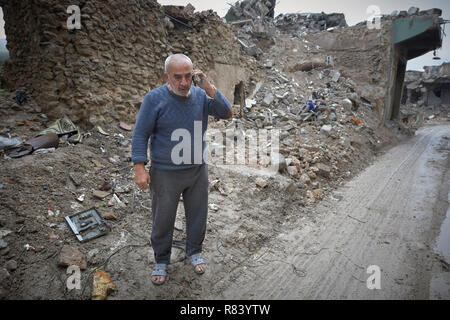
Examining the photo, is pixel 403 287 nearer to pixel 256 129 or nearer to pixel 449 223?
Result: pixel 449 223

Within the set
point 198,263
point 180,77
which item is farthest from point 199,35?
point 198,263

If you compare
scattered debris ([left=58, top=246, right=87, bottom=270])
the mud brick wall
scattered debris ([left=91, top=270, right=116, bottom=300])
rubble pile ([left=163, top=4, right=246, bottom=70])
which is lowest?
scattered debris ([left=91, top=270, right=116, bottom=300])

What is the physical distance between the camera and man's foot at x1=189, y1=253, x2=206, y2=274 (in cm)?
227

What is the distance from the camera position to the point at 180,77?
1840 millimetres

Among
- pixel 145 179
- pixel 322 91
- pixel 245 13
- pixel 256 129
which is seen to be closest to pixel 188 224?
pixel 145 179

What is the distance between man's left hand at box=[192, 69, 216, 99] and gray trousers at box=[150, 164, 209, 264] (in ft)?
2.12

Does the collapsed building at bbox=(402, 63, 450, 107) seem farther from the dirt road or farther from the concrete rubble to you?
the dirt road

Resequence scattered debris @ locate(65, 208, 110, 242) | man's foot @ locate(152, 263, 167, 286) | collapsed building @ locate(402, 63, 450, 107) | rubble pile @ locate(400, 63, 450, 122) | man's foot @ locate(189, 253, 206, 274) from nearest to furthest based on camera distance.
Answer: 1. man's foot @ locate(152, 263, 167, 286)
2. man's foot @ locate(189, 253, 206, 274)
3. scattered debris @ locate(65, 208, 110, 242)
4. rubble pile @ locate(400, 63, 450, 122)
5. collapsed building @ locate(402, 63, 450, 107)

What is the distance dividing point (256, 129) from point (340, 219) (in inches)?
162

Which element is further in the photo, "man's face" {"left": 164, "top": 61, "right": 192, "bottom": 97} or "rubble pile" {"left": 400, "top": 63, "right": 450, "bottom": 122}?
"rubble pile" {"left": 400, "top": 63, "right": 450, "bottom": 122}

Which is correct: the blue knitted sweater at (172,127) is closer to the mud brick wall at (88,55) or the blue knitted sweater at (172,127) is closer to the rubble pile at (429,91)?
the mud brick wall at (88,55)

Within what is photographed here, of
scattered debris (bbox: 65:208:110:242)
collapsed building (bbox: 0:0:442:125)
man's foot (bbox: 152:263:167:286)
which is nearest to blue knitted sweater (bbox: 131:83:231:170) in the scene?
man's foot (bbox: 152:263:167:286)

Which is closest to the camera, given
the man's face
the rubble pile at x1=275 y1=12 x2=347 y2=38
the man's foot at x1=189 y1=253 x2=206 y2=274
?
the man's face

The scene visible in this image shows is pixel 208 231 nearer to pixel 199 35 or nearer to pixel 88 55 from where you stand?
pixel 88 55
